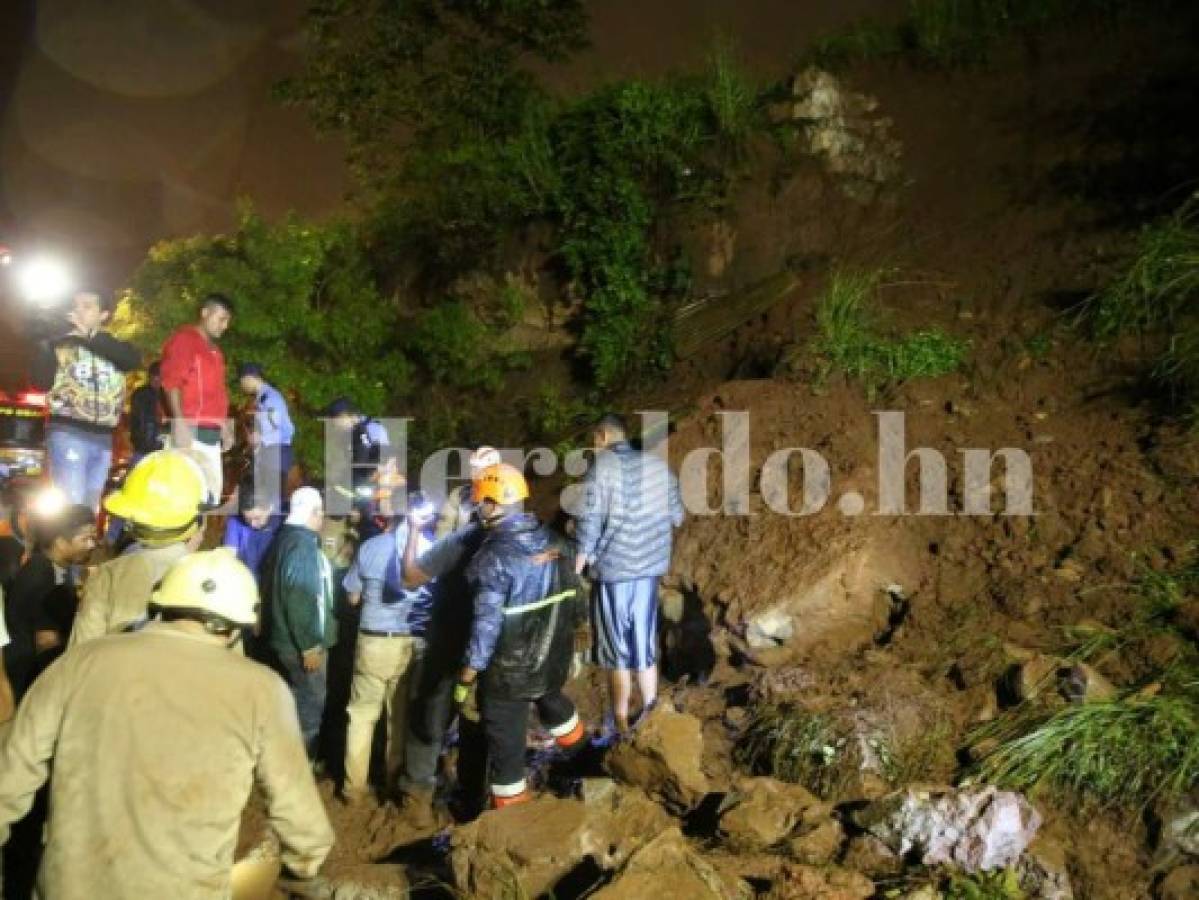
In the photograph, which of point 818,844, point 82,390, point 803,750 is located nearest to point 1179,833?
point 818,844

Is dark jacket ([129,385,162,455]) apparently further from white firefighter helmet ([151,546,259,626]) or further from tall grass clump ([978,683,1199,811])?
tall grass clump ([978,683,1199,811])

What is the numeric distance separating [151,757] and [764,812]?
2850 millimetres

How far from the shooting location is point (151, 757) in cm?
274

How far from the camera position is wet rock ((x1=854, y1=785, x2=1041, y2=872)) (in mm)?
4051

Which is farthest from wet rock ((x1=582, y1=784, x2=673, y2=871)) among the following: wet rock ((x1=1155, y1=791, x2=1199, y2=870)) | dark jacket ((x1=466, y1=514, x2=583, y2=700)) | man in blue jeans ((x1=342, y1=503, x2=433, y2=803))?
wet rock ((x1=1155, y1=791, x2=1199, y2=870))

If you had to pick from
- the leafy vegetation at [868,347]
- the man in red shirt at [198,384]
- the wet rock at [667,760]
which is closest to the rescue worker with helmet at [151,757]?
the wet rock at [667,760]

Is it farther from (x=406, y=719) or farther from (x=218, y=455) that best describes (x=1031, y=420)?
(x=218, y=455)

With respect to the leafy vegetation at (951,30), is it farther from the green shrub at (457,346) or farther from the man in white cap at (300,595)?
the man in white cap at (300,595)

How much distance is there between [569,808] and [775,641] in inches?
95.1

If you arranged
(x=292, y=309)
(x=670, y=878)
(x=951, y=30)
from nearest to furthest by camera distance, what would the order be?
1. (x=670, y=878)
2. (x=292, y=309)
3. (x=951, y=30)

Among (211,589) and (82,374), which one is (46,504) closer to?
(82,374)

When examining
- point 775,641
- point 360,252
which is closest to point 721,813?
point 775,641

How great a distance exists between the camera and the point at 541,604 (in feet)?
16.5

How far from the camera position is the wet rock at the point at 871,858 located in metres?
4.12
